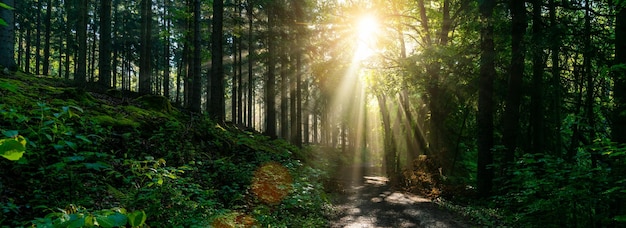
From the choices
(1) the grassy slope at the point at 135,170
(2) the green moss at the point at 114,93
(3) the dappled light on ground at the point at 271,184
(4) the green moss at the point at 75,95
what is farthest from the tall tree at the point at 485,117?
(2) the green moss at the point at 114,93

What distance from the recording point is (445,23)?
54.1 feet

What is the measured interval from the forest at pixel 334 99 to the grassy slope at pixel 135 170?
40 millimetres

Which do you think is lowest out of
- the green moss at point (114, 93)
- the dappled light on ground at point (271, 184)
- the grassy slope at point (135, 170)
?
the dappled light on ground at point (271, 184)

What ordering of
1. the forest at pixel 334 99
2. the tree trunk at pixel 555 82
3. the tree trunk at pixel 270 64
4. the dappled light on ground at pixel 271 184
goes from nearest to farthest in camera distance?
1. the forest at pixel 334 99
2. the dappled light on ground at pixel 271 184
3. the tree trunk at pixel 555 82
4. the tree trunk at pixel 270 64

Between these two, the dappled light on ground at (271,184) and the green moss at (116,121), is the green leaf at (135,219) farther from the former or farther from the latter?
the green moss at (116,121)

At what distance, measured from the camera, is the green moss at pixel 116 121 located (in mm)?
7996

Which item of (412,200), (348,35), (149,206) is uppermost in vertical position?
(348,35)

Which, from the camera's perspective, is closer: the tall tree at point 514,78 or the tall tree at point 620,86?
the tall tree at point 620,86

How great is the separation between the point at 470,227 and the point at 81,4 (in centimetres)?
2317

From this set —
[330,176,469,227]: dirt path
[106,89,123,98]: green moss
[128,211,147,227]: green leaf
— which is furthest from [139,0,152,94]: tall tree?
[128,211,147,227]: green leaf

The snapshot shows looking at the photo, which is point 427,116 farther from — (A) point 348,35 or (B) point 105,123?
(B) point 105,123

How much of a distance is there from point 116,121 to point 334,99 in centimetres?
2026

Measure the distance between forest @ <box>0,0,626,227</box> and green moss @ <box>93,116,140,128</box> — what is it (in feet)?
0.13

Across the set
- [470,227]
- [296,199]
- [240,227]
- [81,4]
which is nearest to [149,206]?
[240,227]
